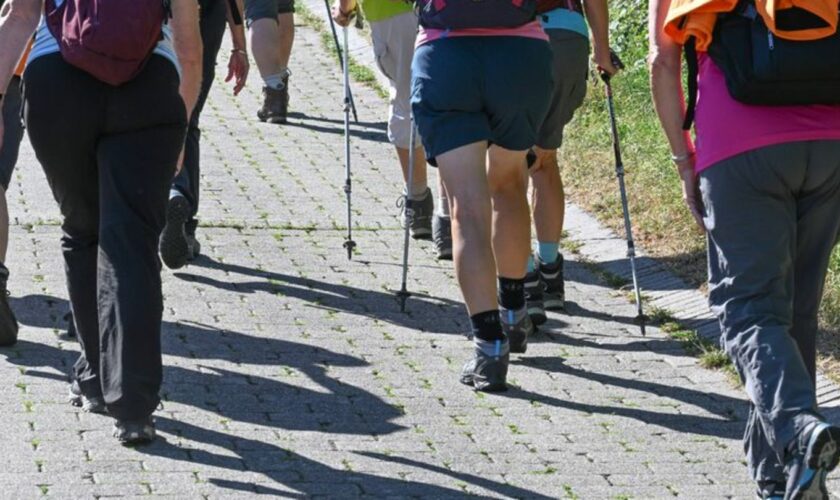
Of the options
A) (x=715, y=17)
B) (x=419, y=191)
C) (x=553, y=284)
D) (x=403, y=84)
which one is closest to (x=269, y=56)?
(x=403, y=84)

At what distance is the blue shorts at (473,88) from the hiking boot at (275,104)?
5.63 metres

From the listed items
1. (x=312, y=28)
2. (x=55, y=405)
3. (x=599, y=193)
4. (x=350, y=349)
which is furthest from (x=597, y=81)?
(x=55, y=405)

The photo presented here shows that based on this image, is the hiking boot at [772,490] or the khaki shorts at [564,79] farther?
the khaki shorts at [564,79]

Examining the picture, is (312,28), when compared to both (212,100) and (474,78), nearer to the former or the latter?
(212,100)

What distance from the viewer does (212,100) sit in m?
13.1

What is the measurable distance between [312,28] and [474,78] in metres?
9.46

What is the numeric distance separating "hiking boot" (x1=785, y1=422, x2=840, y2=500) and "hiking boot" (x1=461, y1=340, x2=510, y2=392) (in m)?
1.93

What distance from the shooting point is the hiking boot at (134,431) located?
5957 millimetres

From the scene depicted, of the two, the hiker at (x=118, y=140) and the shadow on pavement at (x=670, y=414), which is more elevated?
the hiker at (x=118, y=140)

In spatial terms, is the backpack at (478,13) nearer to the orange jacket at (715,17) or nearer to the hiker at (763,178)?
the hiker at (763,178)

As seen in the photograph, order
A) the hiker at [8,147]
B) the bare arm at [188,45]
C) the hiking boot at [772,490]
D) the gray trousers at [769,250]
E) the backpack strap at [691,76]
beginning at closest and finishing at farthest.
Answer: the gray trousers at [769,250] → the backpack strap at [691,76] → the hiking boot at [772,490] → the bare arm at [188,45] → the hiker at [8,147]

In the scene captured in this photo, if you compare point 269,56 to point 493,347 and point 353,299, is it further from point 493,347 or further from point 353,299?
point 493,347

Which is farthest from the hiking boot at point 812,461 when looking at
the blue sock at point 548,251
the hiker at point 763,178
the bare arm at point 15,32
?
the blue sock at point 548,251

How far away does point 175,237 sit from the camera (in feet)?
26.5
